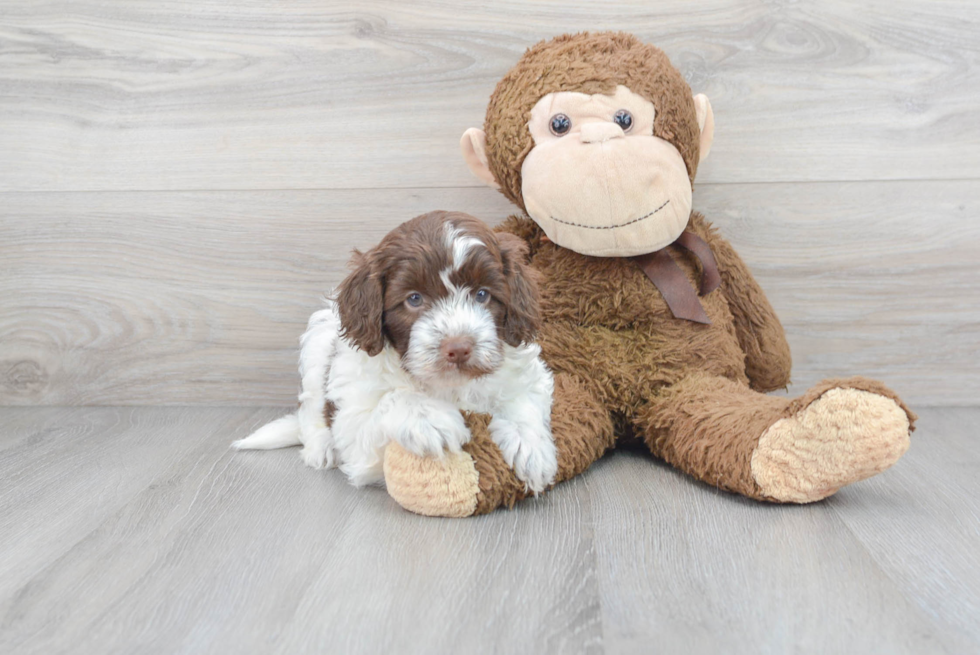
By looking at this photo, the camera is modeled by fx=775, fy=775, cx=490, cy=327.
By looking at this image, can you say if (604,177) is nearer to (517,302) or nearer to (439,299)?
(517,302)

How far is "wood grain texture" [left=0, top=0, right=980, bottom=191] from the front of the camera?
197 cm

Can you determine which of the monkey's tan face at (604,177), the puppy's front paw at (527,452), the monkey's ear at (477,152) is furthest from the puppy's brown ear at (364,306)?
the monkey's ear at (477,152)

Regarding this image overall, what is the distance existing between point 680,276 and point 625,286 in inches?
4.9

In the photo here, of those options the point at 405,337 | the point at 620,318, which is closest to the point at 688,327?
the point at 620,318

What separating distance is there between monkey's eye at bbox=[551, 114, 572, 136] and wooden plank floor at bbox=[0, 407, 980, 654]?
2.33 feet

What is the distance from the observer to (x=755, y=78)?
1.98m

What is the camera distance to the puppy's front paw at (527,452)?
136cm

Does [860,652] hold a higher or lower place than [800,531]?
higher

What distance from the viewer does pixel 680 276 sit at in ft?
5.55

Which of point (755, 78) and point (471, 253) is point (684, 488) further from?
point (755, 78)

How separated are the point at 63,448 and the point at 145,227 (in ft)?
2.10

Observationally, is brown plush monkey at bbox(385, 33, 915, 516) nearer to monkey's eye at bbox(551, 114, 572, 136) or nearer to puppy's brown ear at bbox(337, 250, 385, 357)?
monkey's eye at bbox(551, 114, 572, 136)

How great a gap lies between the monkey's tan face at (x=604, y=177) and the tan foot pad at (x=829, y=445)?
19.2 inches

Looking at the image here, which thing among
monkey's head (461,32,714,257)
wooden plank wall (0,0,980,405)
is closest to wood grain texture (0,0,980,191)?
wooden plank wall (0,0,980,405)
